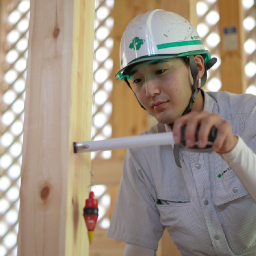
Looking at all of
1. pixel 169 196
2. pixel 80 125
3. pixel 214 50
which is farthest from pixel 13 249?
pixel 80 125

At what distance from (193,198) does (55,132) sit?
1.39 feet

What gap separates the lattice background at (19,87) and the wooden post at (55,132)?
1494mm

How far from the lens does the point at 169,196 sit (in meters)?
1.01

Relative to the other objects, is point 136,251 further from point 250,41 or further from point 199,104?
point 250,41

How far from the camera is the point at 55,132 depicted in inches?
25.6

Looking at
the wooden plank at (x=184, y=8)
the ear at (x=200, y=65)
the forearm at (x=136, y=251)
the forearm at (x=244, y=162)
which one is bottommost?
the forearm at (x=136, y=251)

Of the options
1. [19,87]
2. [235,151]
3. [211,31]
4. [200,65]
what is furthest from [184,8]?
[19,87]

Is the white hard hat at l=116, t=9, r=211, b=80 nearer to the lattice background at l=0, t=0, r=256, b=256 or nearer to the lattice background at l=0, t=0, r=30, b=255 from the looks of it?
the lattice background at l=0, t=0, r=256, b=256

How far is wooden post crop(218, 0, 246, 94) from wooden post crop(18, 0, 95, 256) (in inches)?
47.0

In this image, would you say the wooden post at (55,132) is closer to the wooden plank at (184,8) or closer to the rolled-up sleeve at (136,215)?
the rolled-up sleeve at (136,215)

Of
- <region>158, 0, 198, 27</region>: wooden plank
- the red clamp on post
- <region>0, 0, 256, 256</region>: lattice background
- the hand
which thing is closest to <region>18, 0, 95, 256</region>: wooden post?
the red clamp on post

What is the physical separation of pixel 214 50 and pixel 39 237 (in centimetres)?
160

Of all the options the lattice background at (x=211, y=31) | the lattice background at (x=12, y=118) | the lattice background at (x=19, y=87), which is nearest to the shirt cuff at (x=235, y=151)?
the lattice background at (x=211, y=31)

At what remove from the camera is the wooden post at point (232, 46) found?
182cm
